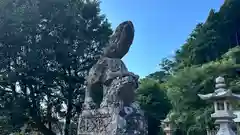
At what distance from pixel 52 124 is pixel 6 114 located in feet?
6.87

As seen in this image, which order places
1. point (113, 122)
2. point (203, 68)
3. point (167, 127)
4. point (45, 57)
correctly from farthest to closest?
point (203, 68) < point (167, 127) < point (45, 57) < point (113, 122)

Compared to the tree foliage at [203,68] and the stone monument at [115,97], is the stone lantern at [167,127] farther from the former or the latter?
the stone monument at [115,97]

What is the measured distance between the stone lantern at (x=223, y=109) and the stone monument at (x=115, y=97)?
1473 mm

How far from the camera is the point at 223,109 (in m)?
4.38

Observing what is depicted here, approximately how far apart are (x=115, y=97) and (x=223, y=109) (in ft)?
6.64

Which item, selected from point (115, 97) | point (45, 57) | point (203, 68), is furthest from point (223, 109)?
point (203, 68)

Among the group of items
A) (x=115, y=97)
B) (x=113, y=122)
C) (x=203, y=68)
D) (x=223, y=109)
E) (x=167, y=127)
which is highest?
(x=203, y=68)

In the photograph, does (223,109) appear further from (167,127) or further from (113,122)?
(167,127)

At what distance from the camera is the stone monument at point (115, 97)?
318cm

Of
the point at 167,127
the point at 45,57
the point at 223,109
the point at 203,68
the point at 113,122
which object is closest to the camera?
the point at 113,122

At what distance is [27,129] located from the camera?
9961mm

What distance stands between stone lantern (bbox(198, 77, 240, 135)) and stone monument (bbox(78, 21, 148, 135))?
1.47 metres

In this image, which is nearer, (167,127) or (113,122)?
(113,122)

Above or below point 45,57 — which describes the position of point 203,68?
below
